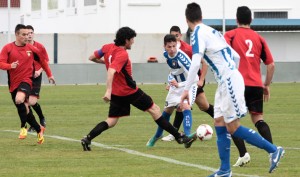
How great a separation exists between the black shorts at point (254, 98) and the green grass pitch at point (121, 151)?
75cm

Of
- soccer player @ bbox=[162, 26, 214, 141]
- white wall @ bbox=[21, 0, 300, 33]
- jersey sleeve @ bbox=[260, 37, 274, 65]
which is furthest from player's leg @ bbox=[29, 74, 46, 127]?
white wall @ bbox=[21, 0, 300, 33]

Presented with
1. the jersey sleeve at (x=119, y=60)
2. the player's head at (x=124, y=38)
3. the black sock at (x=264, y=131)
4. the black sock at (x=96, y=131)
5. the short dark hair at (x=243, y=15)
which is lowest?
the black sock at (x=96, y=131)

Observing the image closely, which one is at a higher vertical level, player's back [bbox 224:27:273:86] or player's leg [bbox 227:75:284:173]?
player's back [bbox 224:27:273:86]

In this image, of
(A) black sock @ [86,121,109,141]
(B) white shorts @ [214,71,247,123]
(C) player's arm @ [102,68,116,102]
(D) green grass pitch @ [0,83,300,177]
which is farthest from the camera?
(A) black sock @ [86,121,109,141]

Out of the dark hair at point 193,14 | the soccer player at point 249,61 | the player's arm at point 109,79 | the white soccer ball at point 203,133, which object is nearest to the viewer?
the dark hair at point 193,14

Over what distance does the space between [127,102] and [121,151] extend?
31.0 inches

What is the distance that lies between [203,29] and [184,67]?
15.9 ft

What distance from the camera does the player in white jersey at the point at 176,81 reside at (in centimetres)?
1642

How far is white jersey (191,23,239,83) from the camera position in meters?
11.6

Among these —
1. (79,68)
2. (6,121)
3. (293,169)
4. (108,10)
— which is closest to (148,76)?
(79,68)

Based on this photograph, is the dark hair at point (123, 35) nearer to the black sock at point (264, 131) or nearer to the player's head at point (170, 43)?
the player's head at point (170, 43)

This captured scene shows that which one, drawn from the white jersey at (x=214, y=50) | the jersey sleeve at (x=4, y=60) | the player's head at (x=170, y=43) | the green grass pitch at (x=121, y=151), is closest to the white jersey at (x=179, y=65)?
the player's head at (x=170, y=43)

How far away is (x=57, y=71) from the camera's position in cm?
4531

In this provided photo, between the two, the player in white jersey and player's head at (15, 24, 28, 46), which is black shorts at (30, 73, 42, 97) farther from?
the player in white jersey
